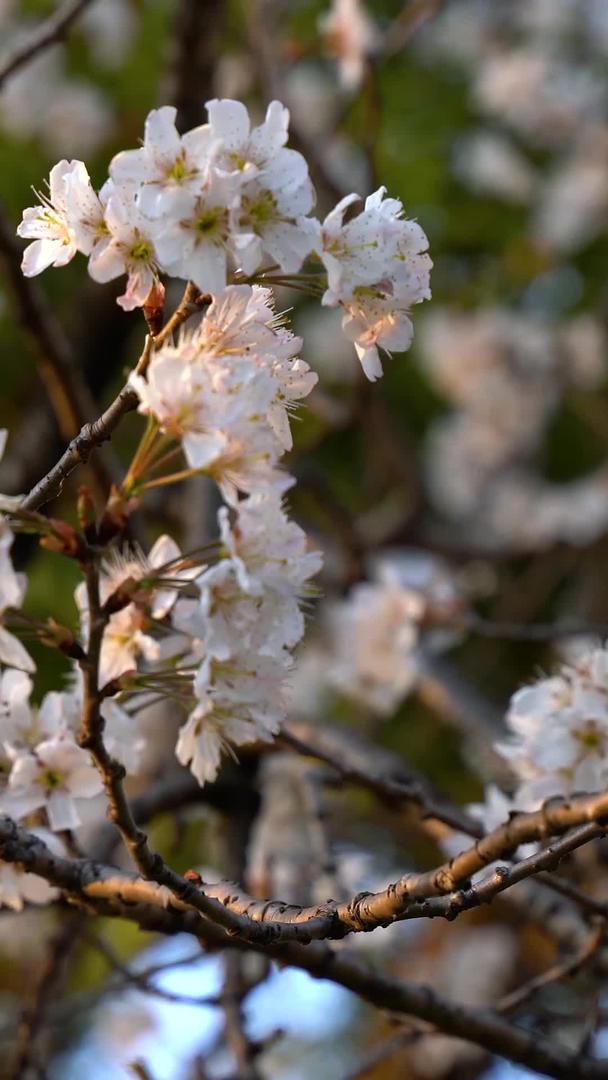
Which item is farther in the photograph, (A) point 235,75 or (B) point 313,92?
(B) point 313,92

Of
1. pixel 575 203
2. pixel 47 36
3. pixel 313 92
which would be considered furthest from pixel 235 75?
pixel 47 36

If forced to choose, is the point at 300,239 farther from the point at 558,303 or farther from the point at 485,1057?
the point at 558,303

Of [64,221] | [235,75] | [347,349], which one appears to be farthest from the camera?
[347,349]

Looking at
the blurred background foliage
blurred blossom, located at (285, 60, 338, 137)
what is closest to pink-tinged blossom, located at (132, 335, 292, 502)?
the blurred background foliage

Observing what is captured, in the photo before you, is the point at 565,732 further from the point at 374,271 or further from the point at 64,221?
the point at 64,221

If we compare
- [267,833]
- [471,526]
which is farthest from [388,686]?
[471,526]

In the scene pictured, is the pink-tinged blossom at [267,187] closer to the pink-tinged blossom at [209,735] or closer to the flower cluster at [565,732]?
the pink-tinged blossom at [209,735]
